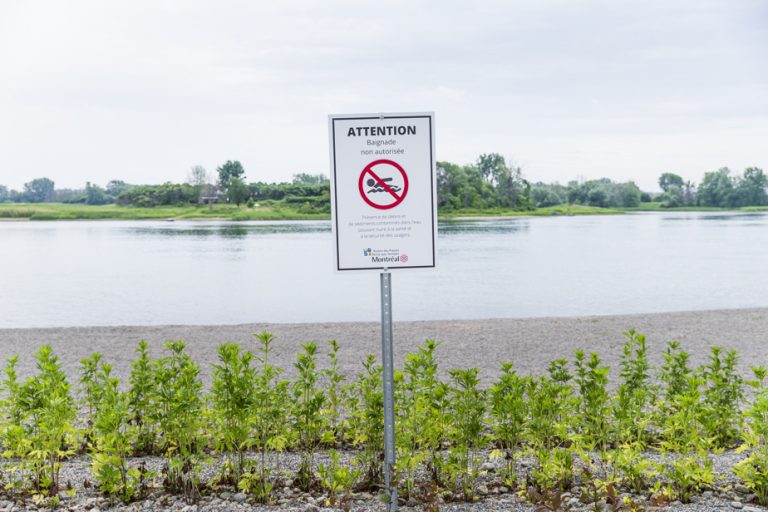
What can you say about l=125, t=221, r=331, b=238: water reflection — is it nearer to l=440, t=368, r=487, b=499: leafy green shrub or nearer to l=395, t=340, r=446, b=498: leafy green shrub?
l=395, t=340, r=446, b=498: leafy green shrub

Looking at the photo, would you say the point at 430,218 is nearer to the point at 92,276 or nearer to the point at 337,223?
the point at 337,223

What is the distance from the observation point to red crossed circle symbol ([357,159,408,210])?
3.99 metres

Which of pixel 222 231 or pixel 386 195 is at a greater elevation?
pixel 386 195

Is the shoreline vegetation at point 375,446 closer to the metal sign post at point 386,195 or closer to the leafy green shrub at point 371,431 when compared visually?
the leafy green shrub at point 371,431

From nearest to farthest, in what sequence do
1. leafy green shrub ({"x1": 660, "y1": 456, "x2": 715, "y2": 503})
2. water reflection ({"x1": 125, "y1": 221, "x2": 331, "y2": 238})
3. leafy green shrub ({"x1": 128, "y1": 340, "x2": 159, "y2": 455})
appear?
leafy green shrub ({"x1": 660, "y1": 456, "x2": 715, "y2": 503}) → leafy green shrub ({"x1": 128, "y1": 340, "x2": 159, "y2": 455}) → water reflection ({"x1": 125, "y1": 221, "x2": 331, "y2": 238})

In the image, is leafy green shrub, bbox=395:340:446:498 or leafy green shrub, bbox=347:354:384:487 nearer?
leafy green shrub, bbox=395:340:446:498

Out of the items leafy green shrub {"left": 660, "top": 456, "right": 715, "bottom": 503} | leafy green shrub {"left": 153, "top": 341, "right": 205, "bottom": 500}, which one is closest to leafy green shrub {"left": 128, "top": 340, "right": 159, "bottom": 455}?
leafy green shrub {"left": 153, "top": 341, "right": 205, "bottom": 500}

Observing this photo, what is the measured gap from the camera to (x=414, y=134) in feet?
13.1

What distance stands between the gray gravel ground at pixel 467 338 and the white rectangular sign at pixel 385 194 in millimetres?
5020

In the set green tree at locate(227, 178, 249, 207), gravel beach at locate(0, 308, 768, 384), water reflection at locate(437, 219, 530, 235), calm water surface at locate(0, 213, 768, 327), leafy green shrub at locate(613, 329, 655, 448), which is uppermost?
green tree at locate(227, 178, 249, 207)

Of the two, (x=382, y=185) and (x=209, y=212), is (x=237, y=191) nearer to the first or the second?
(x=209, y=212)

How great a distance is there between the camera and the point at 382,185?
4.01 m

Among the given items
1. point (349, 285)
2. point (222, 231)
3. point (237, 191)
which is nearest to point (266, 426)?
point (349, 285)

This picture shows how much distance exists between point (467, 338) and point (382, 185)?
322 inches
